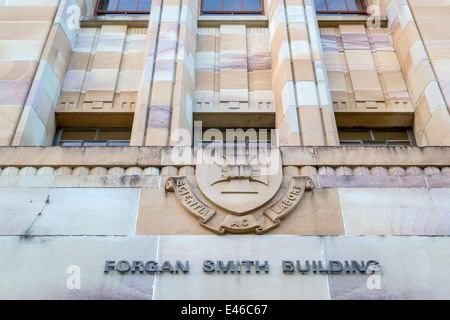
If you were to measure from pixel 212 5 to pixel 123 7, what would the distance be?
364cm

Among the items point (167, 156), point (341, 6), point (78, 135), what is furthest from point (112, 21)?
point (341, 6)

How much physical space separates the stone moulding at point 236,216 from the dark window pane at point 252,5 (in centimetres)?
1071

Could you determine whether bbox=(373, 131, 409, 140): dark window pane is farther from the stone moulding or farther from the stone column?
the stone column

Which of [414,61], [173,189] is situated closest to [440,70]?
[414,61]

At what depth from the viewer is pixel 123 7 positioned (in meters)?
17.8

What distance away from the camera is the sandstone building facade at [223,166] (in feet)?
24.7

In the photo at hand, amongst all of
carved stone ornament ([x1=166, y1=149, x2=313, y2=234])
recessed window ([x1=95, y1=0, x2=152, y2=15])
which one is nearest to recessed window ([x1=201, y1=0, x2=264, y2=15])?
recessed window ([x1=95, y1=0, x2=152, y2=15])

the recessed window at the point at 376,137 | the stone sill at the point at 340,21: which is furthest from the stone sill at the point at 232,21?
the recessed window at the point at 376,137

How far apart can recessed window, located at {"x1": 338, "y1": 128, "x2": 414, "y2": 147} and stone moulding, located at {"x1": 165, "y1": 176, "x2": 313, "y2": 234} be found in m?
5.18

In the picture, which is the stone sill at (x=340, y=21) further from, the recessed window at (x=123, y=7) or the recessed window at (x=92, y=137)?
the recessed window at (x=92, y=137)

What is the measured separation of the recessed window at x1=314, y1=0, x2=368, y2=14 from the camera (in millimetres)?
17344
